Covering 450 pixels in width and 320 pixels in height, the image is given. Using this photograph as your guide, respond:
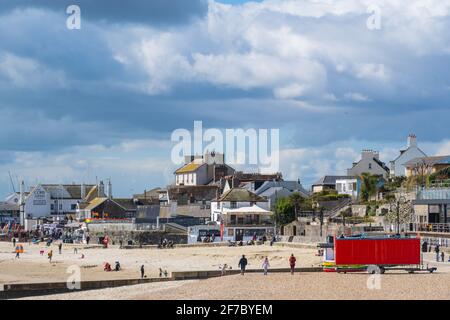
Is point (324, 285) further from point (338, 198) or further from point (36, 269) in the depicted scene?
point (338, 198)

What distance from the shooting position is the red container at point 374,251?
3816 centimetres

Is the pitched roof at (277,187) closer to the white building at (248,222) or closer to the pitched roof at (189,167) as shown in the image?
the white building at (248,222)

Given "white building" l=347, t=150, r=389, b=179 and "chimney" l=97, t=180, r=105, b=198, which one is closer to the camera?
"white building" l=347, t=150, r=389, b=179

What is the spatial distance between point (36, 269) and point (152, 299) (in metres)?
25.8

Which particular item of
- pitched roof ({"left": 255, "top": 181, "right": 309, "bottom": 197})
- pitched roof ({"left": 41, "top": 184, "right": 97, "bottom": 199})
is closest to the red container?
pitched roof ({"left": 255, "top": 181, "right": 309, "bottom": 197})

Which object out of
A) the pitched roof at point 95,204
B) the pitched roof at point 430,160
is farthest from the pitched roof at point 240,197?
the pitched roof at point 95,204

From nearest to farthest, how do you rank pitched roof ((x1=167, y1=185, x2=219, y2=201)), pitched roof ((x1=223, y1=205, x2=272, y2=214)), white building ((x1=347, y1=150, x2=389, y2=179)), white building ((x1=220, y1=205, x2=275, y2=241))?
white building ((x1=220, y1=205, x2=275, y2=241)) < pitched roof ((x1=223, y1=205, x2=272, y2=214)) < white building ((x1=347, y1=150, x2=389, y2=179)) < pitched roof ((x1=167, y1=185, x2=219, y2=201))

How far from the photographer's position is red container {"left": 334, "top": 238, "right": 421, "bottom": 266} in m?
38.2

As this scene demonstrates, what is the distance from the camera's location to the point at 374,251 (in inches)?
1508

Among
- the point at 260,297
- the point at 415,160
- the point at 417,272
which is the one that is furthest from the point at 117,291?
the point at 415,160

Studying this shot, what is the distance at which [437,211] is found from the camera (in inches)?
2475

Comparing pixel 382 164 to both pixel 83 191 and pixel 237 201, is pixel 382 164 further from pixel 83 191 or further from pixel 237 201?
pixel 83 191

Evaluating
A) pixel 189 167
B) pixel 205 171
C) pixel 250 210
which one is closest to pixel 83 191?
pixel 189 167

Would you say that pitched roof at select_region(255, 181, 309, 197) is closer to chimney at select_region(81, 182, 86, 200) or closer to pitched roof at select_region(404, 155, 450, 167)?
pitched roof at select_region(404, 155, 450, 167)
